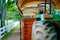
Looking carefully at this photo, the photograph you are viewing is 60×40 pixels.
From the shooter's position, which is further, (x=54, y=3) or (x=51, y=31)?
(x=54, y=3)

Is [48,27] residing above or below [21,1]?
below

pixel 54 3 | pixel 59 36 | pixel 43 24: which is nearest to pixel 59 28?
pixel 59 36

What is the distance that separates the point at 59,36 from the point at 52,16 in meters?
0.83

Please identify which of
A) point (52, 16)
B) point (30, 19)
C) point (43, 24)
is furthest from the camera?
point (30, 19)

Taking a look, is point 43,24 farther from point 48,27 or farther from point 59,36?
point 59,36

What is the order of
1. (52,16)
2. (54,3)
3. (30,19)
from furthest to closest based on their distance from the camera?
(30,19) → (54,3) → (52,16)

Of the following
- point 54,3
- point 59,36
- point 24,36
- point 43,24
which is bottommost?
point 24,36

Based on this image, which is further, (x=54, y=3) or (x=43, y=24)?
(x=54, y=3)

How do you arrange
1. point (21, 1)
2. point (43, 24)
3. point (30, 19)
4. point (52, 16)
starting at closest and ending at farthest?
point (52, 16) < point (43, 24) < point (21, 1) < point (30, 19)

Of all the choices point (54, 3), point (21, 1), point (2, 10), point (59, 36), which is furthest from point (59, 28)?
point (2, 10)

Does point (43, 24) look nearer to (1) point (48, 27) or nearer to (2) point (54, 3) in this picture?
(1) point (48, 27)

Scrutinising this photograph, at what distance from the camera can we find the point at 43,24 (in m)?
4.46

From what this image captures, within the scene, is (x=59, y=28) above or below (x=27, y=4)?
below

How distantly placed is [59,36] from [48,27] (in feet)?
2.17
